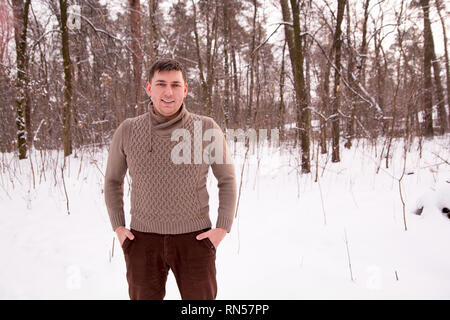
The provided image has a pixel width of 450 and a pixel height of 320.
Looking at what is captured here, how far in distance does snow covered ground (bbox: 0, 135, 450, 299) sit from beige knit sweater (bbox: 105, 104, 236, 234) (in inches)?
39.0

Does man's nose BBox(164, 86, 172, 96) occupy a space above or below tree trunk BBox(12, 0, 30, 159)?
below

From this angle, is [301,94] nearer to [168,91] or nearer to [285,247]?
[285,247]

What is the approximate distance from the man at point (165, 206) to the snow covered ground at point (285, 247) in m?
0.83

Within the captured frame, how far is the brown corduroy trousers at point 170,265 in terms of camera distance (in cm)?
120

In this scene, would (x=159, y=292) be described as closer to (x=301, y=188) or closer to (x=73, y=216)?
(x=73, y=216)

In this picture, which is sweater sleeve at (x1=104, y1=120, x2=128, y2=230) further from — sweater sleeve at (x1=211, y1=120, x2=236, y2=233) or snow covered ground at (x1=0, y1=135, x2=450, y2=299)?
snow covered ground at (x1=0, y1=135, x2=450, y2=299)

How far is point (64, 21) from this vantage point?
22.4ft

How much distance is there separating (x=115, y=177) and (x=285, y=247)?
189 centimetres

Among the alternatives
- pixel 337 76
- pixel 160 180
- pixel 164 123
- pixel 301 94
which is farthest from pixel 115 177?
pixel 337 76

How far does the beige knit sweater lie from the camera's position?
48.1 inches

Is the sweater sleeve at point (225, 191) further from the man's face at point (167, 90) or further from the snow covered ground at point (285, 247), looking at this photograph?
the snow covered ground at point (285, 247)

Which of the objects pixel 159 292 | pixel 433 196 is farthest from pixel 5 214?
pixel 433 196

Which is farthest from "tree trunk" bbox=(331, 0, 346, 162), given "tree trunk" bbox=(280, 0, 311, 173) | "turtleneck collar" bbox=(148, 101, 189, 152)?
"turtleneck collar" bbox=(148, 101, 189, 152)

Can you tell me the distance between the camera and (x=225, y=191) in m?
1.33
